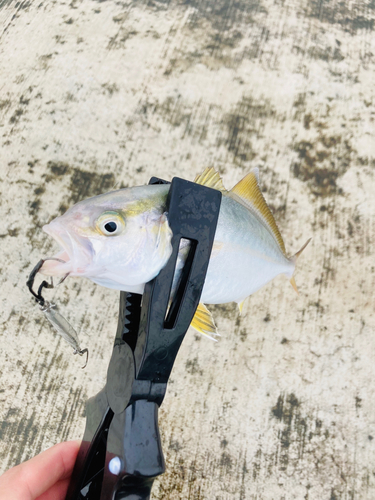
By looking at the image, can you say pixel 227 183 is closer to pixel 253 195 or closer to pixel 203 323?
pixel 253 195

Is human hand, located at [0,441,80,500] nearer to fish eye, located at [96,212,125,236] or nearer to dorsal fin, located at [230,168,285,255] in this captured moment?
fish eye, located at [96,212,125,236]

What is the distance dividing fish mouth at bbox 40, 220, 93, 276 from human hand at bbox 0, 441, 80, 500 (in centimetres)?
51

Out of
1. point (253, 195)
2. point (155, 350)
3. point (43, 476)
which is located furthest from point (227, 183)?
point (43, 476)

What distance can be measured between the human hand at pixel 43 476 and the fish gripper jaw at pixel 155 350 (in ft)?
0.79

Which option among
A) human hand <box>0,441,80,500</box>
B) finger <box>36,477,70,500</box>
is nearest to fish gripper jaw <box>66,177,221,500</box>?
human hand <box>0,441,80,500</box>

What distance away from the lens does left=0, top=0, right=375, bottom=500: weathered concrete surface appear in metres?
1.30

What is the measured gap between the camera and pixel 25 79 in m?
1.83

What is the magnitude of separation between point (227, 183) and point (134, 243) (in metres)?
1.01

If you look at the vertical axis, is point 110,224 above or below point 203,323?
above

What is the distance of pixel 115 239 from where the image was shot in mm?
733

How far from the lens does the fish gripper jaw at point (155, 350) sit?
727mm

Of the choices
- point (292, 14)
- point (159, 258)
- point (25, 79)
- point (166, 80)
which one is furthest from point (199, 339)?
point (292, 14)

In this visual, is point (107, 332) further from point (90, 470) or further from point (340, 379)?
point (340, 379)

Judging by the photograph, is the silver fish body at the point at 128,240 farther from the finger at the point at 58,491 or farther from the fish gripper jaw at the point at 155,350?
the finger at the point at 58,491
